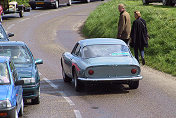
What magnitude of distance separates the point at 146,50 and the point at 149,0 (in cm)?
1799

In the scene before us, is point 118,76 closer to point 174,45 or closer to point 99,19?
point 174,45

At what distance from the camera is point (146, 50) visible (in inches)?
822

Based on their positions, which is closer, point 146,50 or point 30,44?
point 146,50

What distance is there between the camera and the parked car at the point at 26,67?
1160 cm

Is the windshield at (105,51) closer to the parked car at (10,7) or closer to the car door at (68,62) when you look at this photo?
the car door at (68,62)

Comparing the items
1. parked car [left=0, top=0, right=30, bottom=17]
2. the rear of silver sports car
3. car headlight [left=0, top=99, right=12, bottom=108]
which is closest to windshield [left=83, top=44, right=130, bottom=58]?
the rear of silver sports car

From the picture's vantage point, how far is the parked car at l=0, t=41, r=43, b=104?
1160 cm

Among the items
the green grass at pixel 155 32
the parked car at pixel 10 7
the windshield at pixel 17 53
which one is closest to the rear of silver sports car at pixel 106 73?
the windshield at pixel 17 53

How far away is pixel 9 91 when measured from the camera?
9562mm

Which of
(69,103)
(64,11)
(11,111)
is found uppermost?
(11,111)

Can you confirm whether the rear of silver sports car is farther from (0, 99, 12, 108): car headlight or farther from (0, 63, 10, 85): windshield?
(0, 99, 12, 108): car headlight

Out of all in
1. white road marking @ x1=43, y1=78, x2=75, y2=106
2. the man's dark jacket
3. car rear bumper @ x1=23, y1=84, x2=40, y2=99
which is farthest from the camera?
the man's dark jacket

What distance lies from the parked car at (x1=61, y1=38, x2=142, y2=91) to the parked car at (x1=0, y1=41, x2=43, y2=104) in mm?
1271

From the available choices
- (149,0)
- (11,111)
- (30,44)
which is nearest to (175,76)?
(11,111)
